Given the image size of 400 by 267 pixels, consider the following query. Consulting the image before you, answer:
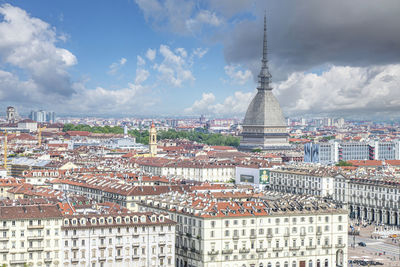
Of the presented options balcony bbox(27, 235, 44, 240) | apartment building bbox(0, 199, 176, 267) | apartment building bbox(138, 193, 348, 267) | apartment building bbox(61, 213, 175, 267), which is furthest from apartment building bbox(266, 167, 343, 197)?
balcony bbox(27, 235, 44, 240)

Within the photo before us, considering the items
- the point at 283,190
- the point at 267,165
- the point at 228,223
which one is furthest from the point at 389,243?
the point at 267,165

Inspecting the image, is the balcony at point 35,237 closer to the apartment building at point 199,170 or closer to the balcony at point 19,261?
the balcony at point 19,261

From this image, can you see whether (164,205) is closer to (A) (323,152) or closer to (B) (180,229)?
(B) (180,229)

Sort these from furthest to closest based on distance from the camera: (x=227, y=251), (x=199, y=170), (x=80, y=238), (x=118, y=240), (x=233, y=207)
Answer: (x=199, y=170) → (x=233, y=207) → (x=227, y=251) → (x=118, y=240) → (x=80, y=238)

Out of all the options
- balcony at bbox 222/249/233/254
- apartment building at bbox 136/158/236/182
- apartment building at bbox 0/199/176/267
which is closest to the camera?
apartment building at bbox 0/199/176/267

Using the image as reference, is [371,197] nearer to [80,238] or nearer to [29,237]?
[80,238]

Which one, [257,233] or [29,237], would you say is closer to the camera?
[29,237]

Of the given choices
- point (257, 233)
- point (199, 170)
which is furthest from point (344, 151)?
point (257, 233)

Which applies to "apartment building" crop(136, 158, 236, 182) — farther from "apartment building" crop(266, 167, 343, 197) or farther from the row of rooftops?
the row of rooftops
